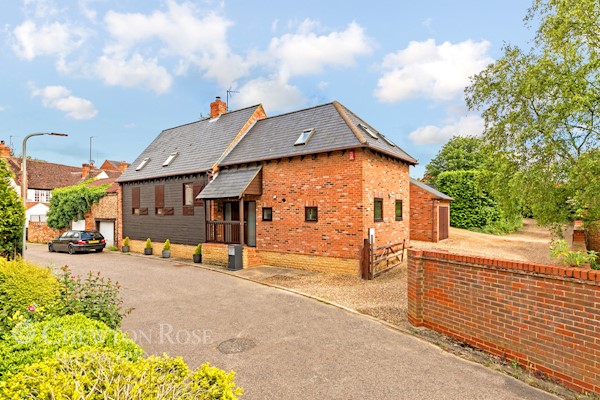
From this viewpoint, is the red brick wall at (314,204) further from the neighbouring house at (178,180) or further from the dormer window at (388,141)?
the dormer window at (388,141)

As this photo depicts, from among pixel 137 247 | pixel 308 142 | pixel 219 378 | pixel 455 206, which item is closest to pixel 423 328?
pixel 219 378

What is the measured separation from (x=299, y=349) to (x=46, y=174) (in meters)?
48.0

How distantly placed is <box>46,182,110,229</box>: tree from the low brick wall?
125 centimetres

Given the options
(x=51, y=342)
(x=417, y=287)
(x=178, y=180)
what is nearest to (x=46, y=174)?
(x=178, y=180)

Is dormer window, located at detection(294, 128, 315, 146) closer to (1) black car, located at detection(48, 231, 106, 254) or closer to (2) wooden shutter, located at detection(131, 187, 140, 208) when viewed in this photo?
(2) wooden shutter, located at detection(131, 187, 140, 208)

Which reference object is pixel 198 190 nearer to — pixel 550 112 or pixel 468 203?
pixel 550 112

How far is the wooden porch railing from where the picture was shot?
603 inches

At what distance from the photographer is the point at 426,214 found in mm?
20188

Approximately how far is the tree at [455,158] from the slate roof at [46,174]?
152ft

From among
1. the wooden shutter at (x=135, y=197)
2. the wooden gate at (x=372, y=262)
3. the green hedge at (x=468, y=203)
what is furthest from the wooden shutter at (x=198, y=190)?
the green hedge at (x=468, y=203)

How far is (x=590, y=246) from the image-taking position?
14781 mm

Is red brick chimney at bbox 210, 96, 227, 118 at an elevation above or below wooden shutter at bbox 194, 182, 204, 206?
above

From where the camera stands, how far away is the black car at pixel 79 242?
19.0 meters

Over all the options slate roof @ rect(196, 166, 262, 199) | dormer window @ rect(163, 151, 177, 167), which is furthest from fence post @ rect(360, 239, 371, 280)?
dormer window @ rect(163, 151, 177, 167)
